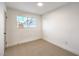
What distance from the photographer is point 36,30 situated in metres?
6.05

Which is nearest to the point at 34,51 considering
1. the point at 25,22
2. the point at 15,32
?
the point at 15,32

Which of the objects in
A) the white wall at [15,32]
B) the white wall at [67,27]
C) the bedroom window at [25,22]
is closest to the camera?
the white wall at [67,27]

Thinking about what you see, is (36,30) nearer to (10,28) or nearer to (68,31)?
(10,28)

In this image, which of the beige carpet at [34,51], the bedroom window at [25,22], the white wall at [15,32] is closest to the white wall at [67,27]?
the beige carpet at [34,51]

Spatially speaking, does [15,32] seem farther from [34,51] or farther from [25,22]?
[34,51]

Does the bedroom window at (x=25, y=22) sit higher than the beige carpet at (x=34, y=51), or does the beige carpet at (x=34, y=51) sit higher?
the bedroom window at (x=25, y=22)

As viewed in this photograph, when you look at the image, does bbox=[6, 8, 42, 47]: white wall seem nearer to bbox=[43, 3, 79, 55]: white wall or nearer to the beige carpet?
the beige carpet

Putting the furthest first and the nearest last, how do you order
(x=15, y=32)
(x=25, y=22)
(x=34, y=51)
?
(x=25, y=22) < (x=15, y=32) < (x=34, y=51)

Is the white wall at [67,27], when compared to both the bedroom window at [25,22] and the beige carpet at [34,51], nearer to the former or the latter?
the beige carpet at [34,51]

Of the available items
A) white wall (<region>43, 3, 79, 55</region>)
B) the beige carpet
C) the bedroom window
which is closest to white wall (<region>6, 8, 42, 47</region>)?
the bedroom window

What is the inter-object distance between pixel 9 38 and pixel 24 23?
148 cm

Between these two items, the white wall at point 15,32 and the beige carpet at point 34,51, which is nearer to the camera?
the beige carpet at point 34,51

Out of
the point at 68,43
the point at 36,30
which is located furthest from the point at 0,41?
the point at 36,30

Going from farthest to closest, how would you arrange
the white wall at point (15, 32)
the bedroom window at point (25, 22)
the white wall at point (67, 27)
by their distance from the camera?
the bedroom window at point (25, 22), the white wall at point (15, 32), the white wall at point (67, 27)
